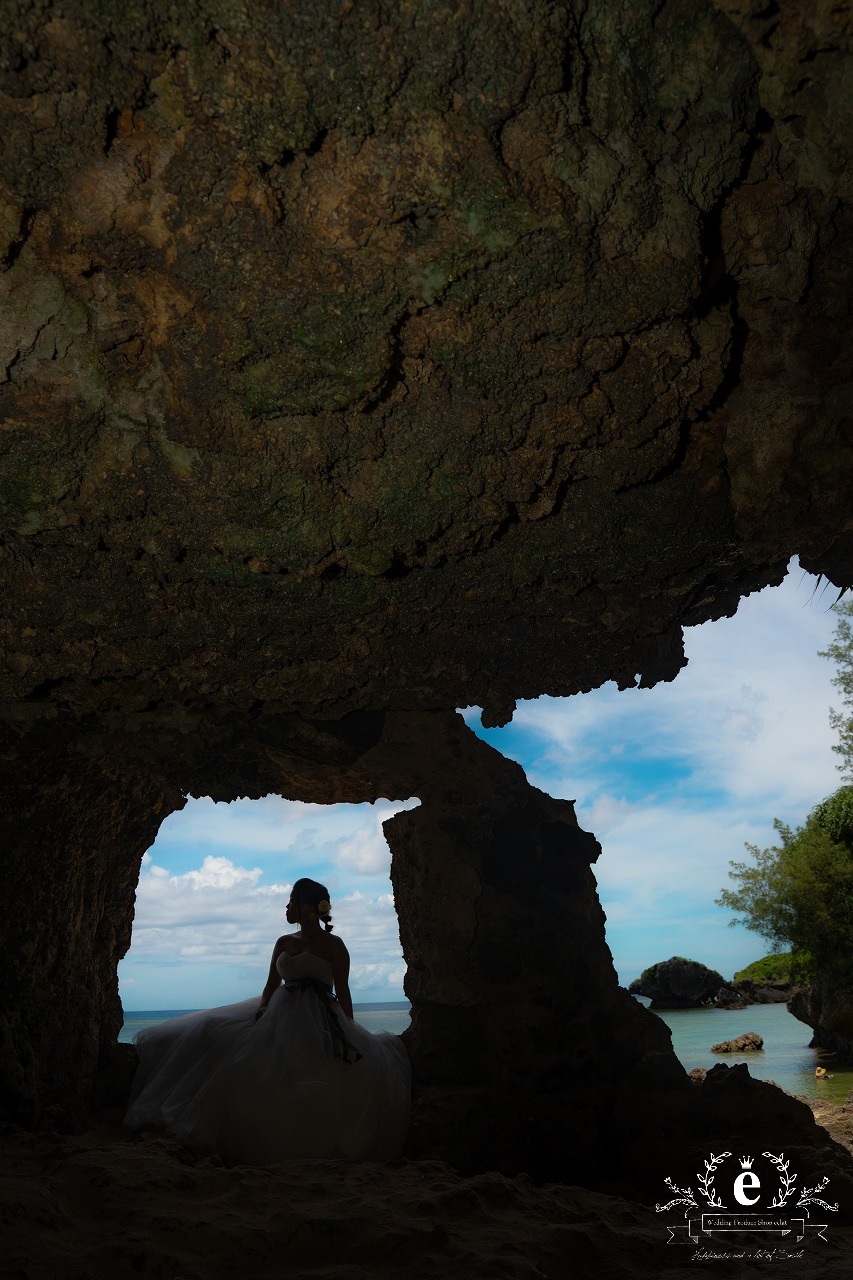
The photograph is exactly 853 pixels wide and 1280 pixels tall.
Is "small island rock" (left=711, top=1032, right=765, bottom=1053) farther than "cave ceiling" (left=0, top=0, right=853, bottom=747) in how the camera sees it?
Yes

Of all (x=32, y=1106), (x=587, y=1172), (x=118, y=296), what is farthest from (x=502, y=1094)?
(x=118, y=296)

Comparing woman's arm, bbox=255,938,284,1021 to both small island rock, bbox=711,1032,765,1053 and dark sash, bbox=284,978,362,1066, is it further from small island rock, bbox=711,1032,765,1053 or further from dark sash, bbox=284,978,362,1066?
small island rock, bbox=711,1032,765,1053

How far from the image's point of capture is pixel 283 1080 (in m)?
5.31

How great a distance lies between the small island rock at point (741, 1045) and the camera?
554 inches

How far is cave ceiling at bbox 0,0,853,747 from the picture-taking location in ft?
7.15

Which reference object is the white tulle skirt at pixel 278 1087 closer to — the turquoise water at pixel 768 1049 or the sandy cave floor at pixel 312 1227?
the sandy cave floor at pixel 312 1227

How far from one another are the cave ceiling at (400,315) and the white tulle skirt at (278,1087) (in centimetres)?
291

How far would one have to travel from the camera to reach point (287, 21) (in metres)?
2.01

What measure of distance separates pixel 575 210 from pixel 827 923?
16.1 meters

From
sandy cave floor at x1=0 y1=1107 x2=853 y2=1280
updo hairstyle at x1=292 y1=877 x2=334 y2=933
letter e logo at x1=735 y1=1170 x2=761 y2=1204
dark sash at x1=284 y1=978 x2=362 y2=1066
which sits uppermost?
updo hairstyle at x1=292 y1=877 x2=334 y2=933

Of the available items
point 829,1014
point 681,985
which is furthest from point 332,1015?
point 681,985

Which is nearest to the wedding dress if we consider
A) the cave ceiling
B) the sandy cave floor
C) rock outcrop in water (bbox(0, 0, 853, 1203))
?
rock outcrop in water (bbox(0, 0, 853, 1203))

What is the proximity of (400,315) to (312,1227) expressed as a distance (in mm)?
3583

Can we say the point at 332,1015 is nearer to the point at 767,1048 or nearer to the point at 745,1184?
the point at 745,1184
